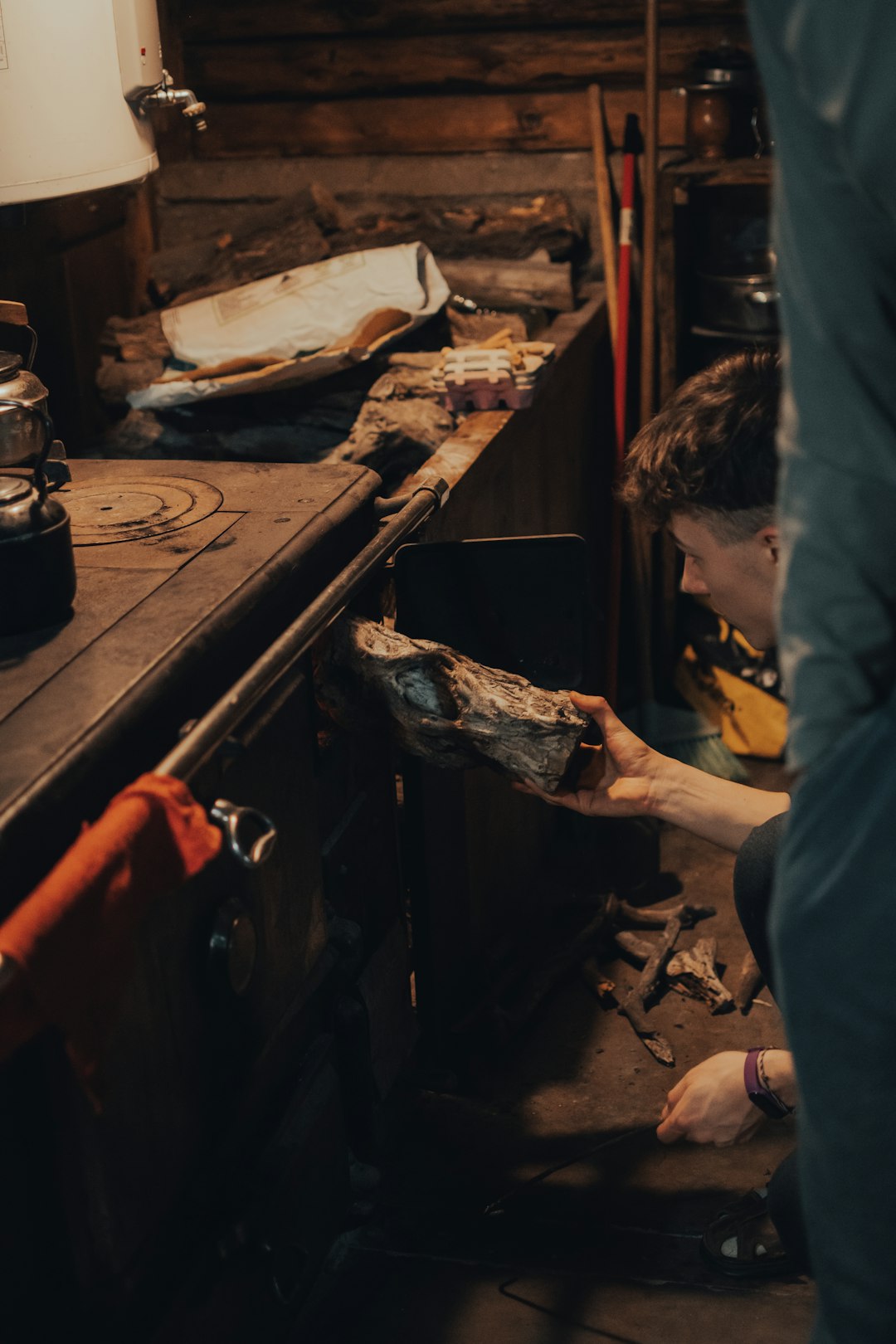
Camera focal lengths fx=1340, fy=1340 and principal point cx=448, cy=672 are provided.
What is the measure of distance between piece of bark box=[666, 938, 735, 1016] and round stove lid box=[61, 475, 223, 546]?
1458 millimetres

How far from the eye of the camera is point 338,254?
3.34 meters

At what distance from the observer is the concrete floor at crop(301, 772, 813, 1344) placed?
1.81 metres

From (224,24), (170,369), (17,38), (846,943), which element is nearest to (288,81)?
(224,24)

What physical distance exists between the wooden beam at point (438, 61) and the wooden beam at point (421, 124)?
4 centimetres

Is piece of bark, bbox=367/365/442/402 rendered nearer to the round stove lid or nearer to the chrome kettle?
the round stove lid

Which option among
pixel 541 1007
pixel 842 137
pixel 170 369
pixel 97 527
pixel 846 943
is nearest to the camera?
pixel 842 137

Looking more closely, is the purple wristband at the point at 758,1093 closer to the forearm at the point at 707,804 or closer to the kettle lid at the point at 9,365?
the forearm at the point at 707,804

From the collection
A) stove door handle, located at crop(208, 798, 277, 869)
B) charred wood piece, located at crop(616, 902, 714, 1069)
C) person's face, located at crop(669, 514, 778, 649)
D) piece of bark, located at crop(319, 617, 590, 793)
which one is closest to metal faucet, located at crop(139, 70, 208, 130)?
piece of bark, located at crop(319, 617, 590, 793)

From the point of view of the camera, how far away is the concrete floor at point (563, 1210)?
1.81m

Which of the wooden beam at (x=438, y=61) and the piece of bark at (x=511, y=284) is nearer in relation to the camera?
the piece of bark at (x=511, y=284)

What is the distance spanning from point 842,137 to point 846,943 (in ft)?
1.88

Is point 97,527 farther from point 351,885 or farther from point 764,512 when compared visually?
point 764,512

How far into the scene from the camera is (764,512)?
5.74ft

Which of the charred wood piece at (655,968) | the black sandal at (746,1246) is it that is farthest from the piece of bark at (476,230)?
the black sandal at (746,1246)
